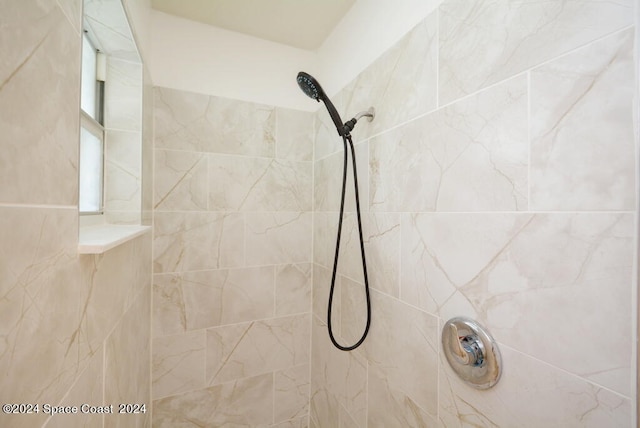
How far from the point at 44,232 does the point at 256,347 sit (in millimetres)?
1377

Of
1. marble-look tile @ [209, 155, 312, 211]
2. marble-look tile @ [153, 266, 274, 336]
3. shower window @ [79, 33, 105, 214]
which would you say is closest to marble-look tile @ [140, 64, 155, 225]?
shower window @ [79, 33, 105, 214]

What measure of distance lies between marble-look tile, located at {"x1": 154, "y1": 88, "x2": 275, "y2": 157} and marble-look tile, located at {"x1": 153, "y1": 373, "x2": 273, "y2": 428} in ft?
4.33

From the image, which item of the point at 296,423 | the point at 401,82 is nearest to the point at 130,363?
the point at 296,423

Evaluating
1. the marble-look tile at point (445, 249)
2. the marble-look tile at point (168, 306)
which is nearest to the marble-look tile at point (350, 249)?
the marble-look tile at point (445, 249)

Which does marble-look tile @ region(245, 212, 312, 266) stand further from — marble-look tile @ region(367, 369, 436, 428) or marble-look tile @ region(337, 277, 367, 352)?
marble-look tile @ region(367, 369, 436, 428)

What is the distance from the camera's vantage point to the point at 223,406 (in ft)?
4.72

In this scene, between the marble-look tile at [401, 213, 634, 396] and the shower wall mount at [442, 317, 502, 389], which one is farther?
the shower wall mount at [442, 317, 502, 389]

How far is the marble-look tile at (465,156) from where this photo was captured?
0.61 metres

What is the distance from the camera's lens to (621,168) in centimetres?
45

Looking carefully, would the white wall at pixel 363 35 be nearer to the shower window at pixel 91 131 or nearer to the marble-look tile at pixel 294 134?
the marble-look tile at pixel 294 134

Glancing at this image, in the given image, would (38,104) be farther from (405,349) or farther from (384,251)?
(405,349)

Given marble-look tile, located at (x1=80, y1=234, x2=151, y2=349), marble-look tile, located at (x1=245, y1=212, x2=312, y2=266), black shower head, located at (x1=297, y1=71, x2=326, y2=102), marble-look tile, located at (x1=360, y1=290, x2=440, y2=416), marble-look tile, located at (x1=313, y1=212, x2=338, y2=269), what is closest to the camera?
marble-look tile, located at (x1=80, y1=234, x2=151, y2=349)

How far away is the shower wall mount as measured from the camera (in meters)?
0.64

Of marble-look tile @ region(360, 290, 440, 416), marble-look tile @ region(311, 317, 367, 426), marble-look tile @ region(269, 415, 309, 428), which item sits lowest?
marble-look tile @ region(269, 415, 309, 428)
